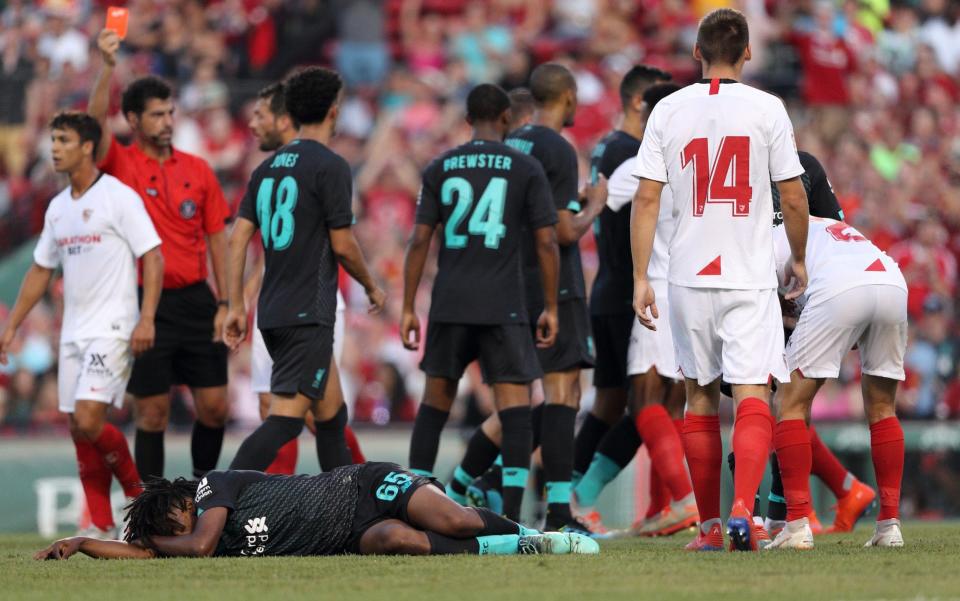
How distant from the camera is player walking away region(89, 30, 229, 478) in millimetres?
9844

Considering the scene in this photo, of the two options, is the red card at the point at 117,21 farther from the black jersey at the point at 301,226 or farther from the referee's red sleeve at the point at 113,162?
the black jersey at the point at 301,226

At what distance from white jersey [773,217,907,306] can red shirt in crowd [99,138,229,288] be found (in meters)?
3.74

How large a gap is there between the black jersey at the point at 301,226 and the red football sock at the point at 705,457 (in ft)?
6.98

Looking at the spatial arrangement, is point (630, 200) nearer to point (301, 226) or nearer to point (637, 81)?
point (637, 81)

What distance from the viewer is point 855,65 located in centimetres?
2053

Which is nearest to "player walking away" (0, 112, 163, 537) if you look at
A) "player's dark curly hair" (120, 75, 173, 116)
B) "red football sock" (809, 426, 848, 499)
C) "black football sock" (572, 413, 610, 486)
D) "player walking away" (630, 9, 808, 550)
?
"player's dark curly hair" (120, 75, 173, 116)

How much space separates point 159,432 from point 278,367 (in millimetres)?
1649

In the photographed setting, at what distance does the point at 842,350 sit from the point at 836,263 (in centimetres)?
40

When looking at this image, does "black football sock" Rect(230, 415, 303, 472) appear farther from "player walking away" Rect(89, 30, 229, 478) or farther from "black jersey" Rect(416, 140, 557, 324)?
"player walking away" Rect(89, 30, 229, 478)

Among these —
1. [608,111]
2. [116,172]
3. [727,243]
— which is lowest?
[727,243]

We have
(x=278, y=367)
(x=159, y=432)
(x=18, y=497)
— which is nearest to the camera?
(x=278, y=367)

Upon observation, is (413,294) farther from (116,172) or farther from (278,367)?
(116,172)

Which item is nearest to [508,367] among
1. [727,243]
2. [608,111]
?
[727,243]

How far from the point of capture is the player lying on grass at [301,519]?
7004 millimetres
